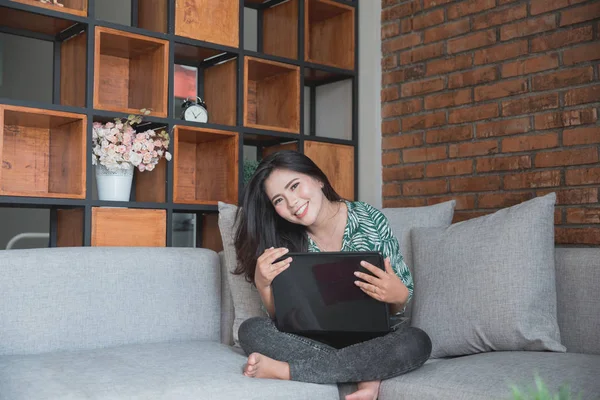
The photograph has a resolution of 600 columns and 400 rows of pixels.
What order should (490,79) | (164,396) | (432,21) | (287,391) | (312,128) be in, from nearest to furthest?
(164,396) < (287,391) < (490,79) < (432,21) < (312,128)

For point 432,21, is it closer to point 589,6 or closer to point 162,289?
point 589,6

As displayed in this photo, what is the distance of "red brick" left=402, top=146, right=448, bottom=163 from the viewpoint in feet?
10.1

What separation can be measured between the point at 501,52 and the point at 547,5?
10.0 inches

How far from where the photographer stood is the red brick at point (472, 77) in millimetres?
2896

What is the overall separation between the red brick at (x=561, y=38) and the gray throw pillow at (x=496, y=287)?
79 centimetres

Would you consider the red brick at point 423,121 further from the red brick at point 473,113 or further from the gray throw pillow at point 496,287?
the gray throw pillow at point 496,287

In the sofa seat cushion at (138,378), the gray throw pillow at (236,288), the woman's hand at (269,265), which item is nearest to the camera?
the sofa seat cushion at (138,378)

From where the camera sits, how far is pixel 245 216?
7.52ft

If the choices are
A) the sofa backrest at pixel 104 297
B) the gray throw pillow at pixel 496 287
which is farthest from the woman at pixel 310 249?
the sofa backrest at pixel 104 297

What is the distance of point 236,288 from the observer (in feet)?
7.84

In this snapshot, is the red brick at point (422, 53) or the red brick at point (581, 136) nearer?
the red brick at point (581, 136)

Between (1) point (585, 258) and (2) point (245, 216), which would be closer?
(1) point (585, 258)

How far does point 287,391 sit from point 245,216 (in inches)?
26.2

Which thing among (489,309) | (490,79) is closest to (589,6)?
(490,79)
